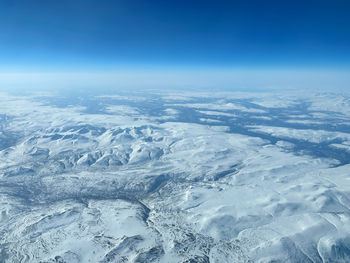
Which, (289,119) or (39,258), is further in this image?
(289,119)

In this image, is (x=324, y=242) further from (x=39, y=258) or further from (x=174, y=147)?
(x=174, y=147)

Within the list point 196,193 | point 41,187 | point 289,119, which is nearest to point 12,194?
point 41,187

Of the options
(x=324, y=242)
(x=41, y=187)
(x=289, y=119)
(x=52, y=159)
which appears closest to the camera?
(x=324, y=242)

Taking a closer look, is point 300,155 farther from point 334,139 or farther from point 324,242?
point 324,242

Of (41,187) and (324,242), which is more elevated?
(324,242)

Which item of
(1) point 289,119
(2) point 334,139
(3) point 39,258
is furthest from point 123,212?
(1) point 289,119

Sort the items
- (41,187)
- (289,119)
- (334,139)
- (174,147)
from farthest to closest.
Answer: (289,119), (334,139), (174,147), (41,187)
